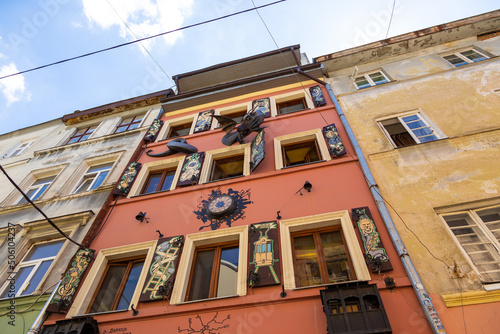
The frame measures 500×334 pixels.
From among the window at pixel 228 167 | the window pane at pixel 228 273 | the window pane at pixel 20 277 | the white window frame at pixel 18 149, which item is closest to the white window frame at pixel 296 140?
the window at pixel 228 167

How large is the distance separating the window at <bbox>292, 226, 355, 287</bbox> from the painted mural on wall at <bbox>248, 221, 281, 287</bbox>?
18.4 inches

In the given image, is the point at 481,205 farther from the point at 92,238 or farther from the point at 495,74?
the point at 92,238

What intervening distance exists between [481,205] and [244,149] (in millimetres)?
6536

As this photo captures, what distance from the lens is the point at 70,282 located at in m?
6.68

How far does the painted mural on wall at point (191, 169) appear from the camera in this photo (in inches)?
348

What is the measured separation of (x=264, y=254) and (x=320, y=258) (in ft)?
3.93

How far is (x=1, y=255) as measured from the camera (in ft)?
27.6

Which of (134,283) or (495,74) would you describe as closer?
(134,283)

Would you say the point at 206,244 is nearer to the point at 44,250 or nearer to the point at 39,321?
the point at 39,321

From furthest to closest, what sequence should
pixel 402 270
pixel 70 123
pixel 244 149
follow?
1. pixel 70 123
2. pixel 244 149
3. pixel 402 270

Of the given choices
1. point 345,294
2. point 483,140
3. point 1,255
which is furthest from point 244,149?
point 1,255

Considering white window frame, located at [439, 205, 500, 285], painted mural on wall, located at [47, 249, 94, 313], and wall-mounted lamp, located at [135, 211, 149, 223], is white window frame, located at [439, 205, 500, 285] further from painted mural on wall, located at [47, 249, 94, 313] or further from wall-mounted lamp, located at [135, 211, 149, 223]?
painted mural on wall, located at [47, 249, 94, 313]

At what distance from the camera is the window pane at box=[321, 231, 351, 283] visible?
5.55 m

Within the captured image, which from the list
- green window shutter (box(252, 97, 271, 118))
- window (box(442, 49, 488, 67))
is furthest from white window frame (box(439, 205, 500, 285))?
window (box(442, 49, 488, 67))
